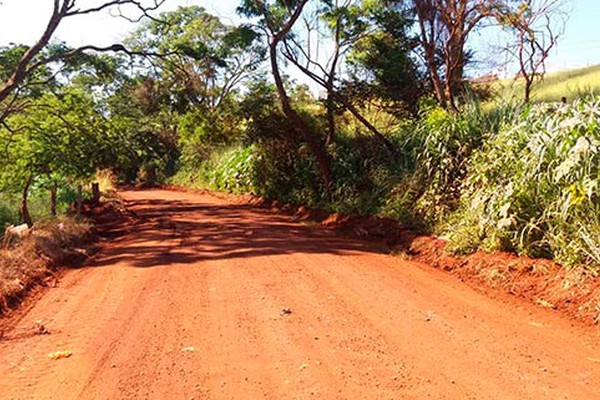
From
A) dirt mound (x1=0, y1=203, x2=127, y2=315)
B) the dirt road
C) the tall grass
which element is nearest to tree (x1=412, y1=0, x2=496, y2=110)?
the tall grass

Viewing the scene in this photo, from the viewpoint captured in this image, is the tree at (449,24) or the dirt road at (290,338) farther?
the tree at (449,24)

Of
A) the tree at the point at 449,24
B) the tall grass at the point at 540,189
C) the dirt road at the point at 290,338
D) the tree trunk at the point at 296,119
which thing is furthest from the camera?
the tree trunk at the point at 296,119

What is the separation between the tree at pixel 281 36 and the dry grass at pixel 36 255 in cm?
566

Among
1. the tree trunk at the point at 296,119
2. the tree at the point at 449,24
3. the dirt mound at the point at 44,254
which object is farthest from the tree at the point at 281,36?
the dirt mound at the point at 44,254

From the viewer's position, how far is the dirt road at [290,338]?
398 cm

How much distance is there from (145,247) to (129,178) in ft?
98.8

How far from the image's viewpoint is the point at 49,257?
28.2 ft

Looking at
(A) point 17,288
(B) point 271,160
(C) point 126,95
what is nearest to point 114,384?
(A) point 17,288

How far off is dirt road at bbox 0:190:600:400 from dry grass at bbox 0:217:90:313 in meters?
0.41

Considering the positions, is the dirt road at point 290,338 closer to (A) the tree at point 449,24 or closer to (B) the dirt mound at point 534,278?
(B) the dirt mound at point 534,278

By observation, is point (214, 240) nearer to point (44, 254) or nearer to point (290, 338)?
point (44, 254)

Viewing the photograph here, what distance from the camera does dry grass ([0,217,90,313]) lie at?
22.5 ft

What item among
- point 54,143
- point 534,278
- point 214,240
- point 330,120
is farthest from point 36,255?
point 330,120

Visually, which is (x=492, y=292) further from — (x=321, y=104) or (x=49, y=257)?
(x=321, y=104)
